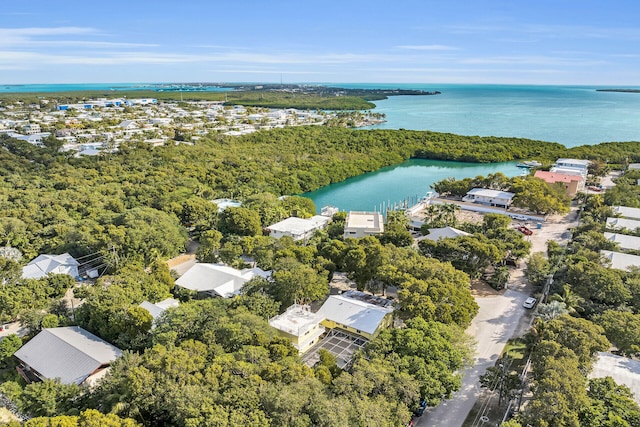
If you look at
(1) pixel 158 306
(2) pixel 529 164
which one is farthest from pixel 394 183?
(1) pixel 158 306

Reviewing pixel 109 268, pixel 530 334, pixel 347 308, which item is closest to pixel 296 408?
pixel 347 308

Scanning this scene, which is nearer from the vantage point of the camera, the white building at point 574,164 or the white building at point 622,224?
the white building at point 622,224

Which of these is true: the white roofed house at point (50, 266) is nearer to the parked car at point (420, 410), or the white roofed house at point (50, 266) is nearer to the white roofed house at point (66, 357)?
the white roofed house at point (66, 357)

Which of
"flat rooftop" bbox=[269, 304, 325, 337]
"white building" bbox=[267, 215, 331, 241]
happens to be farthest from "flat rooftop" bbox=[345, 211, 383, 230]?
"flat rooftop" bbox=[269, 304, 325, 337]

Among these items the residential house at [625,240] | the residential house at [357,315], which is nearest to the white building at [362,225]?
the residential house at [357,315]

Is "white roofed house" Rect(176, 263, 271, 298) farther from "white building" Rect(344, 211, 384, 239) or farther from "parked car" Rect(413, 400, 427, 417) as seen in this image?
"parked car" Rect(413, 400, 427, 417)

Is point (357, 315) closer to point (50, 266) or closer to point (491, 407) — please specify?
point (491, 407)
